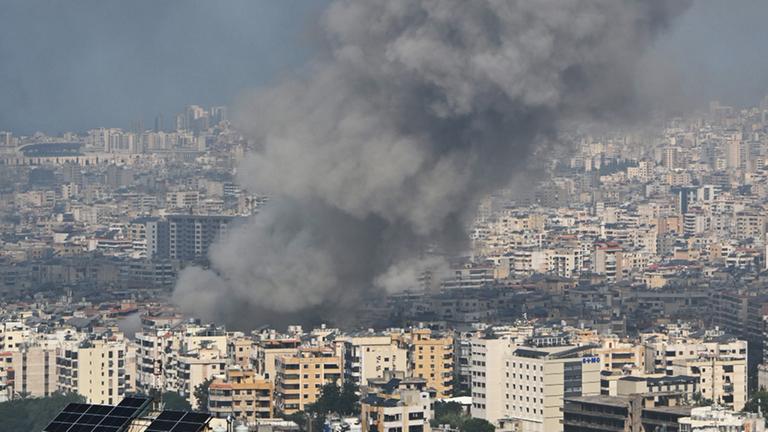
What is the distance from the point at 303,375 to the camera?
27.5 metres

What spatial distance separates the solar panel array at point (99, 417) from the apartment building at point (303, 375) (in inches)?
544

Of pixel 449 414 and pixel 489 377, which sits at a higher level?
pixel 489 377

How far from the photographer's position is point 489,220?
5672cm

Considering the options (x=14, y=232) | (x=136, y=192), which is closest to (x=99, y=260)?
(x=14, y=232)

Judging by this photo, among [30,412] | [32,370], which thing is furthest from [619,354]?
[30,412]

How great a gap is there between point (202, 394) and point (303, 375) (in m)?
1.10

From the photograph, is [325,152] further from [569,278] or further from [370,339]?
[569,278]

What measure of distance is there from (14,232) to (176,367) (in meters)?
31.0

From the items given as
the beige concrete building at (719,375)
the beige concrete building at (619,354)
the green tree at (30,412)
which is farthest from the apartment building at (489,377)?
the green tree at (30,412)

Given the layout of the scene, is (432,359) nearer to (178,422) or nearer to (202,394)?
(202,394)

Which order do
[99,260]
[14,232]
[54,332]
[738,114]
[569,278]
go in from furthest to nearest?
[738,114] → [14,232] → [99,260] → [569,278] → [54,332]

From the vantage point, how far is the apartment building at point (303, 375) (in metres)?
26.7

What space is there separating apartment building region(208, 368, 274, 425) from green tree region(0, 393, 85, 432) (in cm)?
139

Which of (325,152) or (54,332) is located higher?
(325,152)
